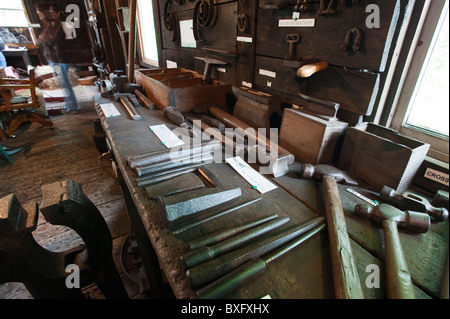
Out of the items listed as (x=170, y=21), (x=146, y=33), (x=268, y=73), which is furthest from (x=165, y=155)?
(x=146, y=33)

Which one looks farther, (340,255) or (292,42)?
(292,42)

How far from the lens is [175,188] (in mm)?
1071

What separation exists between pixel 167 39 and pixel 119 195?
253 centimetres

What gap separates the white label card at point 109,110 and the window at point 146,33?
9.51 ft

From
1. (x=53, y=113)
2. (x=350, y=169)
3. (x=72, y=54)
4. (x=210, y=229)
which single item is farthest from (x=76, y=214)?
(x=72, y=54)

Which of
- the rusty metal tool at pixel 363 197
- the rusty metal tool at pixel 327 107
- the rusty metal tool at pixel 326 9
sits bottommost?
the rusty metal tool at pixel 363 197

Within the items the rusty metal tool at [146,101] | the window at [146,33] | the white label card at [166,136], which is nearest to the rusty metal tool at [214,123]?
the white label card at [166,136]

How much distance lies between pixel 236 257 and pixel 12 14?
12.2m

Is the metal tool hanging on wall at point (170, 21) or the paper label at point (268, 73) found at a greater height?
the metal tool hanging on wall at point (170, 21)

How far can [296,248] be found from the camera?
33.3 inches

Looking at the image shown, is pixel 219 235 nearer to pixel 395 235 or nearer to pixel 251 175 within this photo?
pixel 251 175


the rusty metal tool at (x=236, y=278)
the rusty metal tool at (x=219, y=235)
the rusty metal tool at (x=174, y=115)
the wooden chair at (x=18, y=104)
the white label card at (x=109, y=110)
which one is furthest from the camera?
the wooden chair at (x=18, y=104)

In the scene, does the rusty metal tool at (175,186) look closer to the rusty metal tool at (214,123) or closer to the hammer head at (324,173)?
the hammer head at (324,173)

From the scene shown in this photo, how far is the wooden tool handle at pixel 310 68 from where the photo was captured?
129cm
